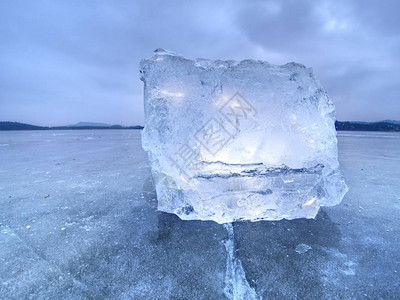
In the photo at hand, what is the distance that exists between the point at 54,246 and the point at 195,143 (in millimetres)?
1732

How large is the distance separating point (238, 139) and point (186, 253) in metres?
1.49

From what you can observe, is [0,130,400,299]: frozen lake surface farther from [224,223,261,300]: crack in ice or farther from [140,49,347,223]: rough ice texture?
[140,49,347,223]: rough ice texture

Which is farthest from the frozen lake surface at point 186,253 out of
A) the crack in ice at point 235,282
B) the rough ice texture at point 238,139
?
the rough ice texture at point 238,139

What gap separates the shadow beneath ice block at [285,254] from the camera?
136 cm

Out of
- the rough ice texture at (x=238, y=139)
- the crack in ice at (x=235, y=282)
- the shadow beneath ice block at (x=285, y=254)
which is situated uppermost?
the rough ice texture at (x=238, y=139)

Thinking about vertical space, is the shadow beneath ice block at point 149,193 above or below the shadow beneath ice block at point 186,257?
above

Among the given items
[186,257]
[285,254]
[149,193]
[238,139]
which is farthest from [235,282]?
[149,193]

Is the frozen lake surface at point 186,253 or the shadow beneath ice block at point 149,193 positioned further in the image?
the shadow beneath ice block at point 149,193

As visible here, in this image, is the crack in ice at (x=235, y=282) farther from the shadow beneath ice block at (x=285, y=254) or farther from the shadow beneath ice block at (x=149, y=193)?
the shadow beneath ice block at (x=149, y=193)

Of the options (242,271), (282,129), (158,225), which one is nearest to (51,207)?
(158,225)

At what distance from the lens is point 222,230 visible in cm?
208

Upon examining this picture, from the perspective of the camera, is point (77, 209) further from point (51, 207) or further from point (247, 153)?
point (247, 153)

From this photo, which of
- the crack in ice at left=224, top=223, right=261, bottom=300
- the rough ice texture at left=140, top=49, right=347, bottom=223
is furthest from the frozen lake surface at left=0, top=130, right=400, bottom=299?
the rough ice texture at left=140, top=49, right=347, bottom=223

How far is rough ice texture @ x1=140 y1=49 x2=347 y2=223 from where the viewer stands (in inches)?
90.1
